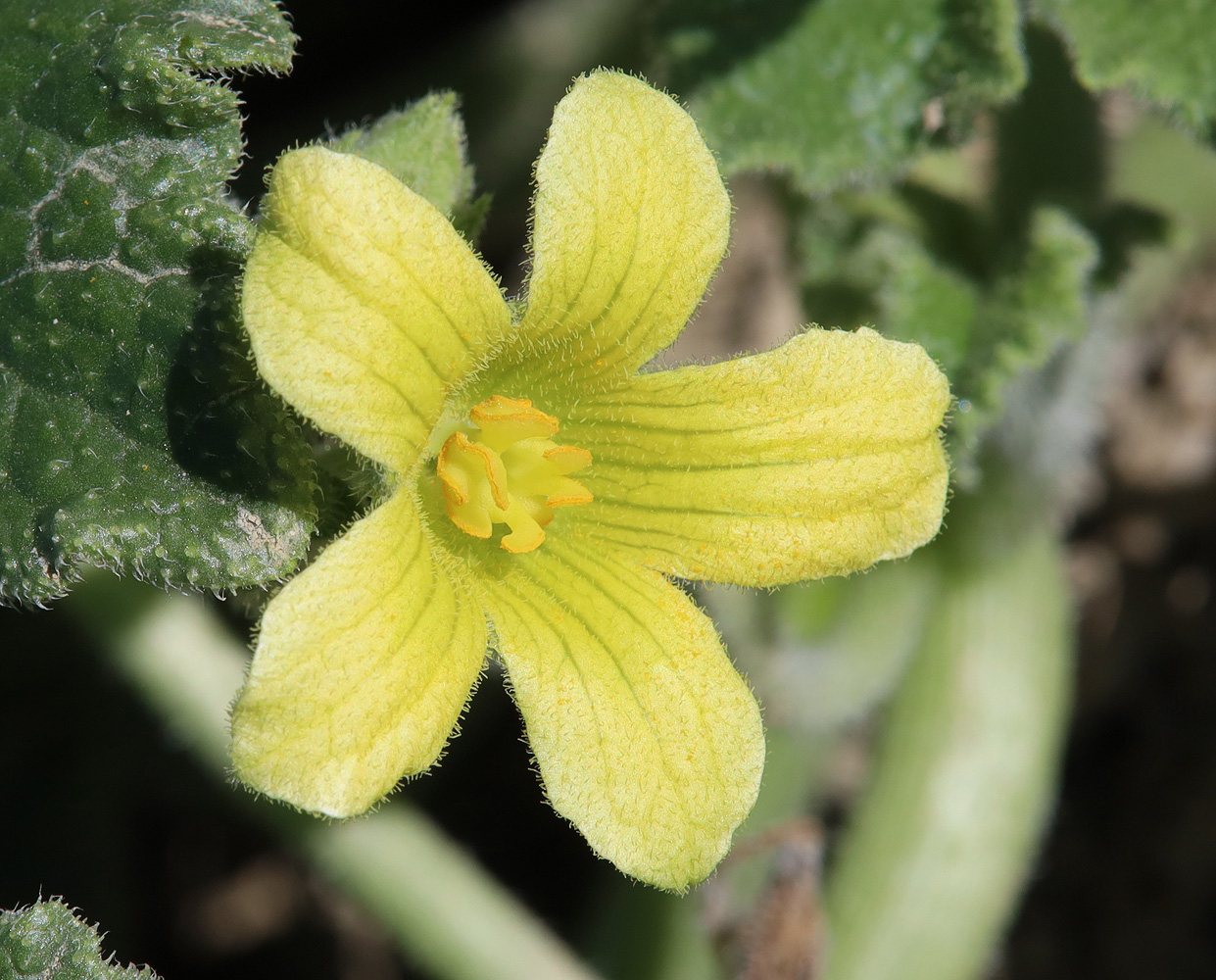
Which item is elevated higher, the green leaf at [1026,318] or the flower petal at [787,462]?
the flower petal at [787,462]

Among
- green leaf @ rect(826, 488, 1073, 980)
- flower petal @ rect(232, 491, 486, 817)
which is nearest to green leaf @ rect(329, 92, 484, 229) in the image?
flower petal @ rect(232, 491, 486, 817)

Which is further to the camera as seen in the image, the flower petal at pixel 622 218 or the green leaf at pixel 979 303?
the green leaf at pixel 979 303

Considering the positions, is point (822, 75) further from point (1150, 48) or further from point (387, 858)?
point (387, 858)

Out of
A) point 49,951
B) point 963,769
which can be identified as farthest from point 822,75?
point 49,951

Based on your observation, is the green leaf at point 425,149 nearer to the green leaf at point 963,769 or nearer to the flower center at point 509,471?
the flower center at point 509,471

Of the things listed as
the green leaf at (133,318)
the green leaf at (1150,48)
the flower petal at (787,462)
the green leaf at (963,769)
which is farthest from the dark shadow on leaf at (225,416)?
the green leaf at (963,769)
